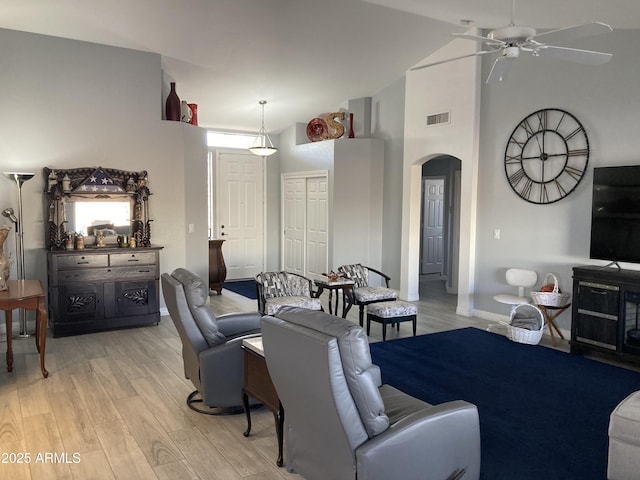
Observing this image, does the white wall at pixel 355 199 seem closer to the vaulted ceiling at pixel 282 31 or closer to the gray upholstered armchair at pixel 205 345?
the vaulted ceiling at pixel 282 31

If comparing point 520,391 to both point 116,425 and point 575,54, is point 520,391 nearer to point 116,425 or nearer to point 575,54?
point 575,54

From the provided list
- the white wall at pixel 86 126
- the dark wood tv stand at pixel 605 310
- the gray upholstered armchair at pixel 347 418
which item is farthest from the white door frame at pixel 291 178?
the gray upholstered armchair at pixel 347 418

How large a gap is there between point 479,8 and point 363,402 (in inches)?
179

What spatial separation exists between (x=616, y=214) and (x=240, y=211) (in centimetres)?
651

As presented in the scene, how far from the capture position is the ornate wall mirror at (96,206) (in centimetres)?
571

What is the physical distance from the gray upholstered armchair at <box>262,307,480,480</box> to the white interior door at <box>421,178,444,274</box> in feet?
25.8

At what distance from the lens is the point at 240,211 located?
32.0 feet

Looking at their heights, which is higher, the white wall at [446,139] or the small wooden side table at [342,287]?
the white wall at [446,139]

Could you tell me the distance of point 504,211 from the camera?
6312mm

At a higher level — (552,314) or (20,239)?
(20,239)

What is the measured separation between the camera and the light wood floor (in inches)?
114

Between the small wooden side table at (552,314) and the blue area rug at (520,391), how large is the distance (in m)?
0.34

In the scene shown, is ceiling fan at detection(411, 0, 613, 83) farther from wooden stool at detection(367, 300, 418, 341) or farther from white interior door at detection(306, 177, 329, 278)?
white interior door at detection(306, 177, 329, 278)

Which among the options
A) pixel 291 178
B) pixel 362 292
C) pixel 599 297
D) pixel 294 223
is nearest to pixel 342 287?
pixel 362 292
